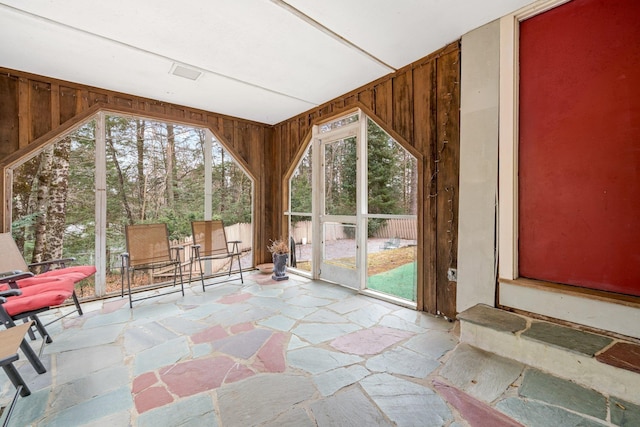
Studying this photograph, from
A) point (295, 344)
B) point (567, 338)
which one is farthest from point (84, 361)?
point (567, 338)

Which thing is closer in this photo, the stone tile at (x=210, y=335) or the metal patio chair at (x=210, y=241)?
the stone tile at (x=210, y=335)

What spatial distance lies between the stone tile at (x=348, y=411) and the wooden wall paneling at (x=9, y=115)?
422 centimetres

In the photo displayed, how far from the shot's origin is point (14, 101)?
9.86 ft

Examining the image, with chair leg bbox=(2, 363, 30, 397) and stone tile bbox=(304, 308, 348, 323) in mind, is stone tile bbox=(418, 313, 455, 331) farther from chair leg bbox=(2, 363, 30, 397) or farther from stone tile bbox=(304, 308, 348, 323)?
chair leg bbox=(2, 363, 30, 397)

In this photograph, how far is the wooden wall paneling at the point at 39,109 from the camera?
10.1ft

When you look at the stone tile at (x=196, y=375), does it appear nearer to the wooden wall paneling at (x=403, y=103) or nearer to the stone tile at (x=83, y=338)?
the stone tile at (x=83, y=338)

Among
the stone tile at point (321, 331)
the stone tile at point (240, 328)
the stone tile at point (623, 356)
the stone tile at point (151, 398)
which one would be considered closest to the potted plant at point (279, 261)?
the stone tile at point (240, 328)

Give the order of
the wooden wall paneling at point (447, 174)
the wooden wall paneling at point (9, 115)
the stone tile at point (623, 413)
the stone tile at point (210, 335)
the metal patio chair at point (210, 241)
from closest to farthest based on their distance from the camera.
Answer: the stone tile at point (623, 413), the stone tile at point (210, 335), the wooden wall paneling at point (447, 174), the wooden wall paneling at point (9, 115), the metal patio chair at point (210, 241)

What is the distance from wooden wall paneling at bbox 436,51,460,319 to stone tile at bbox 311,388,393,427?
152 centimetres

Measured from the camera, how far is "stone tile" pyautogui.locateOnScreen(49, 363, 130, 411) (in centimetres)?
159

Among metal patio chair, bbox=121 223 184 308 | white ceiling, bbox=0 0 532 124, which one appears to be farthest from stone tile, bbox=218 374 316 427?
white ceiling, bbox=0 0 532 124

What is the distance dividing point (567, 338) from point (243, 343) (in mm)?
2380

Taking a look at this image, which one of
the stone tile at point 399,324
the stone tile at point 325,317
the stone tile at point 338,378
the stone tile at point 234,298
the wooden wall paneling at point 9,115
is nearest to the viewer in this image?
the stone tile at point 338,378

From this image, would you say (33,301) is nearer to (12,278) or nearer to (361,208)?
(12,278)
